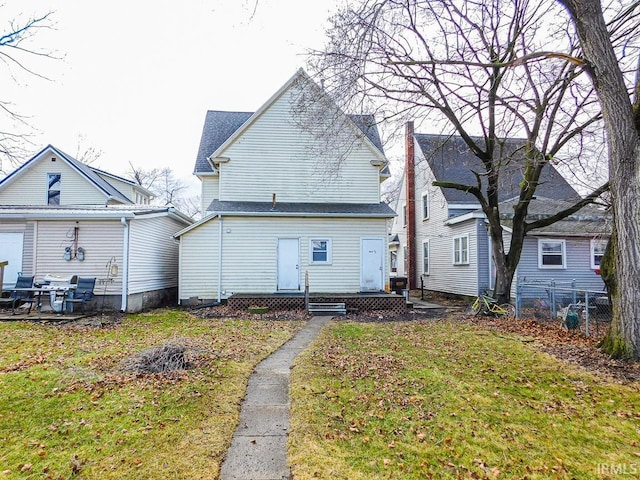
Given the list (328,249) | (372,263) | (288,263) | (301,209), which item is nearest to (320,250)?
(328,249)

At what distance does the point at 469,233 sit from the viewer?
1681cm

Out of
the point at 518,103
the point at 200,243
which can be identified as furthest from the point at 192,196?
the point at 518,103

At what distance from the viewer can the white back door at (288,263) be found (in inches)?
594

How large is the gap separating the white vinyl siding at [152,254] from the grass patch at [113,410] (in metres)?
5.33

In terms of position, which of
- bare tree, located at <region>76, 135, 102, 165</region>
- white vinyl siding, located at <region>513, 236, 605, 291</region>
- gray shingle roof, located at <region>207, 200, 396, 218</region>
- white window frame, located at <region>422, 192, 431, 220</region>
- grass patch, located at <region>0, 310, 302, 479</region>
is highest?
bare tree, located at <region>76, 135, 102, 165</region>

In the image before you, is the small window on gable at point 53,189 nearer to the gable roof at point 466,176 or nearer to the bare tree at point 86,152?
the bare tree at point 86,152

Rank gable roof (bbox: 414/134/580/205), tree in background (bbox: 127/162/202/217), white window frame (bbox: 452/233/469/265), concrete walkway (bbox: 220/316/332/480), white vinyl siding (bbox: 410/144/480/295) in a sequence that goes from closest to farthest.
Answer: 1. concrete walkway (bbox: 220/316/332/480)
2. white vinyl siding (bbox: 410/144/480/295)
3. white window frame (bbox: 452/233/469/265)
4. gable roof (bbox: 414/134/580/205)
5. tree in background (bbox: 127/162/202/217)

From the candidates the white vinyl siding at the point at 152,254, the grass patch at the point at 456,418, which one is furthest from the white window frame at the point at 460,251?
the white vinyl siding at the point at 152,254

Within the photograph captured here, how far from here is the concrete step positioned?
13.5 m

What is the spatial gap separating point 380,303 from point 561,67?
9.50 m

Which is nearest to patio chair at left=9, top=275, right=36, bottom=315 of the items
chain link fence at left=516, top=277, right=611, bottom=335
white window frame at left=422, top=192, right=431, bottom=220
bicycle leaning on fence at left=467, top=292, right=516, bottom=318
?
bicycle leaning on fence at left=467, top=292, right=516, bottom=318

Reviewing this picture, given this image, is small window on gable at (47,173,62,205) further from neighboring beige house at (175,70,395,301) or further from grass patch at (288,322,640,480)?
grass patch at (288,322,640,480)

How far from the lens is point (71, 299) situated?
11953 mm

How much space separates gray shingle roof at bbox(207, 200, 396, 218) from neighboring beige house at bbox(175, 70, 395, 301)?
0.04 m
